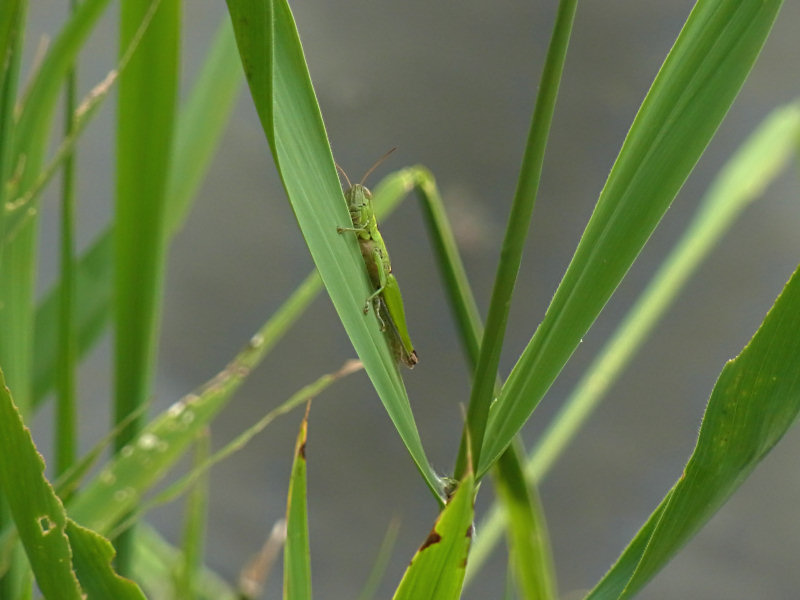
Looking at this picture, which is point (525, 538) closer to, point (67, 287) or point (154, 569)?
point (67, 287)

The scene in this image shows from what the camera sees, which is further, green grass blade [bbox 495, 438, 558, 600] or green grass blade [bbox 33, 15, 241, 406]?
green grass blade [bbox 33, 15, 241, 406]

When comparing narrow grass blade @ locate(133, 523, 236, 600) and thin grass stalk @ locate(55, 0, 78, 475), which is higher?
thin grass stalk @ locate(55, 0, 78, 475)

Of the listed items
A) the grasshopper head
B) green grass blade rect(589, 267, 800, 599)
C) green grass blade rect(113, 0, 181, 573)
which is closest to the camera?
green grass blade rect(589, 267, 800, 599)

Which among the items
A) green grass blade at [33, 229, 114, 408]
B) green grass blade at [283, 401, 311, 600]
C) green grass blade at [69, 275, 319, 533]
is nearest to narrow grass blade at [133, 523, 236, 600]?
green grass blade at [33, 229, 114, 408]

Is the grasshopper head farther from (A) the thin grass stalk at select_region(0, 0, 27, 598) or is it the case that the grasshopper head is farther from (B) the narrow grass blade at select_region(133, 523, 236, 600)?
(B) the narrow grass blade at select_region(133, 523, 236, 600)

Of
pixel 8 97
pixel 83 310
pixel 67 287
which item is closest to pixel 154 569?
pixel 83 310

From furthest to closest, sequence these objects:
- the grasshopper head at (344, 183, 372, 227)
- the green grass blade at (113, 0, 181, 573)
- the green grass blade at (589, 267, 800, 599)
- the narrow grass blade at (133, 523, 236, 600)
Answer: the narrow grass blade at (133, 523, 236, 600), the grasshopper head at (344, 183, 372, 227), the green grass blade at (113, 0, 181, 573), the green grass blade at (589, 267, 800, 599)

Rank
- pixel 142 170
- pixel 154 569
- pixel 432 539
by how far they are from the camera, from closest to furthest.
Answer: pixel 432 539 → pixel 142 170 → pixel 154 569
